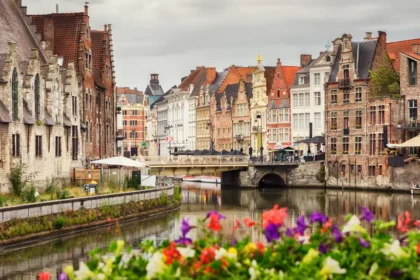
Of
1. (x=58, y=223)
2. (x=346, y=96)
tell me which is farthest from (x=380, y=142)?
(x=58, y=223)

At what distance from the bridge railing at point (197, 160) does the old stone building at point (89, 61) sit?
5527 millimetres

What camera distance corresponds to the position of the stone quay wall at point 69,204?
3238cm

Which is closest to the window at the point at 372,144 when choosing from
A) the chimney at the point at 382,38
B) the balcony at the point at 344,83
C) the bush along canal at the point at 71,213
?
the balcony at the point at 344,83

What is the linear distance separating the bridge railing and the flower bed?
5899cm

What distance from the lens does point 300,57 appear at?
93.8 meters

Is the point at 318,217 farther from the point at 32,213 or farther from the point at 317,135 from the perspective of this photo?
the point at 317,135

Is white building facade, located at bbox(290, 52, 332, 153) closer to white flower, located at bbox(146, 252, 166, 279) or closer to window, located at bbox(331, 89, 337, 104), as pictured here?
window, located at bbox(331, 89, 337, 104)

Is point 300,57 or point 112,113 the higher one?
point 300,57

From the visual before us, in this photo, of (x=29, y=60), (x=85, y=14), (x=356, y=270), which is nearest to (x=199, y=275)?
(x=356, y=270)

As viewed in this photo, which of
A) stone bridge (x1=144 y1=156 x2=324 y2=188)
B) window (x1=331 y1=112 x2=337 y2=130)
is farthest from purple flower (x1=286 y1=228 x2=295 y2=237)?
window (x1=331 y1=112 x2=337 y2=130)

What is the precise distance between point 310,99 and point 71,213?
175 feet

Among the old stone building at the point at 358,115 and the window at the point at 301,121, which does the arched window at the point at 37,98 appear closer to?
the old stone building at the point at 358,115

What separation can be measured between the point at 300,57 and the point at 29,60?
52.0m

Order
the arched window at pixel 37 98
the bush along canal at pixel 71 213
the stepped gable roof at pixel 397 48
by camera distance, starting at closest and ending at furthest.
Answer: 1. the bush along canal at pixel 71 213
2. the arched window at pixel 37 98
3. the stepped gable roof at pixel 397 48
